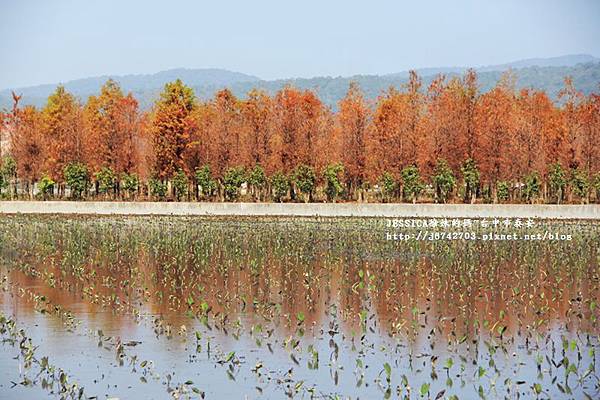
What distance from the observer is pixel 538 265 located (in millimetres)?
27922

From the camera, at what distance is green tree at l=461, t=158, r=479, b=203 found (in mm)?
51125

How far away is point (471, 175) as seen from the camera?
2013 inches

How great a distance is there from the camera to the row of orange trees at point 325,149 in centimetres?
5219

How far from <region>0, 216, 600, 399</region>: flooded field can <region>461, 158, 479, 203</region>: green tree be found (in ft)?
55.3

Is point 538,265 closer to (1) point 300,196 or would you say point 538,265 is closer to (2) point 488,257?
(2) point 488,257

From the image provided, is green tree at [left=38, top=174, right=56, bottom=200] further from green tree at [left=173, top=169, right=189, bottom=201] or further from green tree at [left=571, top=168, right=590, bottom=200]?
green tree at [left=571, top=168, right=590, bottom=200]

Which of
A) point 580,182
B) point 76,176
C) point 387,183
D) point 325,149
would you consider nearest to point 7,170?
point 76,176

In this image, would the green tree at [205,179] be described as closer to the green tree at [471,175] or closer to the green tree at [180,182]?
the green tree at [180,182]

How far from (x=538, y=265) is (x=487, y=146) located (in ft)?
82.8

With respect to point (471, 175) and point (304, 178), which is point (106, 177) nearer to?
point (304, 178)

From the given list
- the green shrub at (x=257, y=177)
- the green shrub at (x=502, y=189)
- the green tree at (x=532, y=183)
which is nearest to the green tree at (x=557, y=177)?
the green tree at (x=532, y=183)

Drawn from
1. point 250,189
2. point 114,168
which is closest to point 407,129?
point 250,189

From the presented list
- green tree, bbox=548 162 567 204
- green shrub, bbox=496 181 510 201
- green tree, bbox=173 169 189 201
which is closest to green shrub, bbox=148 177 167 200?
green tree, bbox=173 169 189 201

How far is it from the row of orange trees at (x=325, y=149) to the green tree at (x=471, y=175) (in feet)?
0.25
